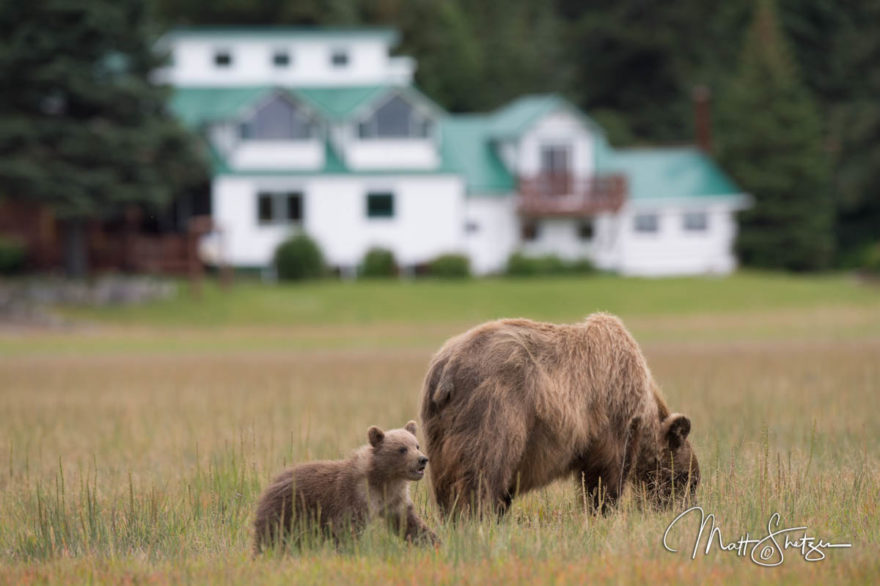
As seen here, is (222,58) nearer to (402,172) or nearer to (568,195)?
(402,172)

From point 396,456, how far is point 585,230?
5254 cm

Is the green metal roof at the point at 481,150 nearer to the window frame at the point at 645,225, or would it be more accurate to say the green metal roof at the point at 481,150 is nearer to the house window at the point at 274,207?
the window frame at the point at 645,225

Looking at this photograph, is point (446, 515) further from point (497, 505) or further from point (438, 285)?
point (438, 285)

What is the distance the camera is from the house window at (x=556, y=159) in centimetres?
5784

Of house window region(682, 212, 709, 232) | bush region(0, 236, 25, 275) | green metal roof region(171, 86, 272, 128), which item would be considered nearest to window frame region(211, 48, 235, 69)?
green metal roof region(171, 86, 272, 128)

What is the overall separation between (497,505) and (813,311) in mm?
39024

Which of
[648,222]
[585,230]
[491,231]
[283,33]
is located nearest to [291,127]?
[283,33]

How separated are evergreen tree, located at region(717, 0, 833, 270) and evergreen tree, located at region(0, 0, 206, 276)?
30.0 meters

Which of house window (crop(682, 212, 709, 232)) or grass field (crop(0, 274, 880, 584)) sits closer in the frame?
grass field (crop(0, 274, 880, 584))

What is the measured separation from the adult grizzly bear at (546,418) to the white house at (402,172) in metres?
42.0

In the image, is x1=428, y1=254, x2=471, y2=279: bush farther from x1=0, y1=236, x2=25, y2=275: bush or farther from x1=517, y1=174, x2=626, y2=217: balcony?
x1=0, y1=236, x2=25, y2=275: bush

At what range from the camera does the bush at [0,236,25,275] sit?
46.5 m
